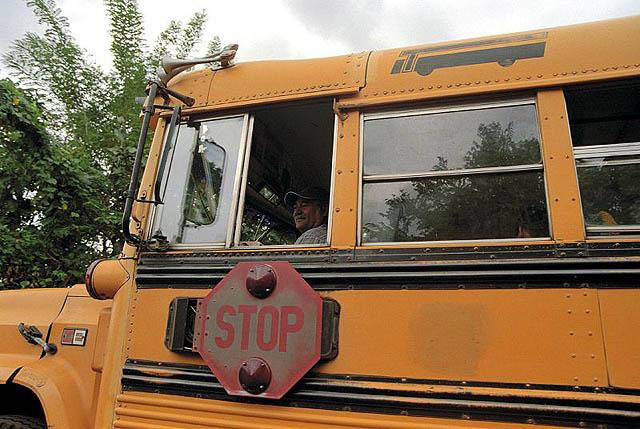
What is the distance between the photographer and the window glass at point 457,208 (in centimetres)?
196

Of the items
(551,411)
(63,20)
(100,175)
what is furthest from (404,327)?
(63,20)

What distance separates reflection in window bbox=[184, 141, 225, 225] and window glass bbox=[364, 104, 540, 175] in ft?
2.79

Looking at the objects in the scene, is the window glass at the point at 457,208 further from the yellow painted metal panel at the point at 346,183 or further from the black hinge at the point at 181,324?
the black hinge at the point at 181,324

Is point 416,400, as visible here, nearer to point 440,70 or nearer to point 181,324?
point 181,324

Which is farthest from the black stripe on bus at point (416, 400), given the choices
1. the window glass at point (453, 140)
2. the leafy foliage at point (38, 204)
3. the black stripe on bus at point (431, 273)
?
the leafy foliage at point (38, 204)

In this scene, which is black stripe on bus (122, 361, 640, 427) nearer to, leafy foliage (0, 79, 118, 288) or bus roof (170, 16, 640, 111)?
bus roof (170, 16, 640, 111)

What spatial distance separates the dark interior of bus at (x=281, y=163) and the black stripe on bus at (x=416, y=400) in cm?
74

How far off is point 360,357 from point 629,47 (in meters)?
1.81

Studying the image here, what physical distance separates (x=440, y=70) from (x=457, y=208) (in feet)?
2.36

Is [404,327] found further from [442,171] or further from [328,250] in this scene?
[442,171]

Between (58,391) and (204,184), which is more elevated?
(204,184)

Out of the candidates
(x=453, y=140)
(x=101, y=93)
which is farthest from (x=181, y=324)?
(x=101, y=93)

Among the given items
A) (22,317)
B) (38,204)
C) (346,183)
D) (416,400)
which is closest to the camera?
(416,400)

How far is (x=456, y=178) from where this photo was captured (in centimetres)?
209
